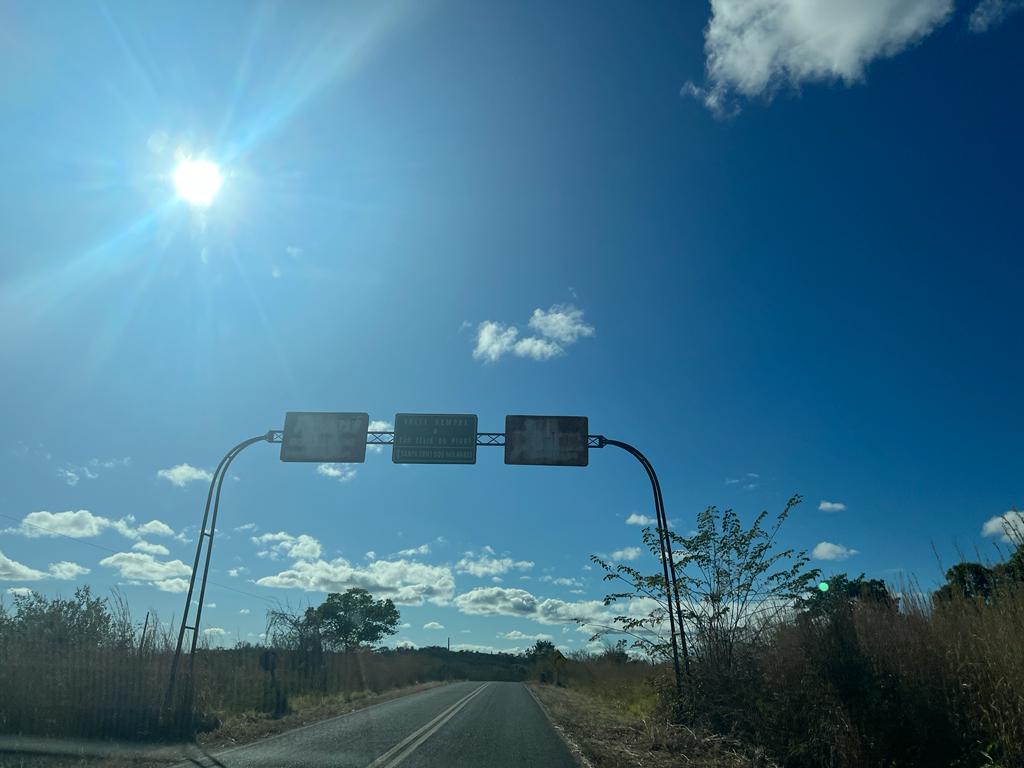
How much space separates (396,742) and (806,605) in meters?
8.48

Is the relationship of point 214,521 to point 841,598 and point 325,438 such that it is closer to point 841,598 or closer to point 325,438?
point 325,438

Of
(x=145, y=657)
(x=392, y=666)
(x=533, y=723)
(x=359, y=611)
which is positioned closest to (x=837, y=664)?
(x=533, y=723)

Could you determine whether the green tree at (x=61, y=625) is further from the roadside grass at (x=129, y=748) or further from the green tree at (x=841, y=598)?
the green tree at (x=841, y=598)

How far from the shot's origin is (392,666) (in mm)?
47531

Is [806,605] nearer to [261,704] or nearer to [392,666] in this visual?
[261,704]

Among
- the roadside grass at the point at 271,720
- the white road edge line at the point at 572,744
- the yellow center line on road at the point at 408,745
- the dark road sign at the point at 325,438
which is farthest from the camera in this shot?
the dark road sign at the point at 325,438

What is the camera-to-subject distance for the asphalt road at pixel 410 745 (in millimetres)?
11055

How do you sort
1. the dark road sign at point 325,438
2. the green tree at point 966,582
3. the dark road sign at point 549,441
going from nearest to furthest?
the green tree at point 966,582 < the dark road sign at point 549,441 < the dark road sign at point 325,438

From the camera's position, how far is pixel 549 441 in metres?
19.0

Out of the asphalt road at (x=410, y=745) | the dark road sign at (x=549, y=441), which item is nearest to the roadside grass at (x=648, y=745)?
the asphalt road at (x=410, y=745)

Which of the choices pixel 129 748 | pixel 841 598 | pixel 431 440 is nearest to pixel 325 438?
pixel 431 440

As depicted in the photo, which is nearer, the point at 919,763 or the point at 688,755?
the point at 919,763

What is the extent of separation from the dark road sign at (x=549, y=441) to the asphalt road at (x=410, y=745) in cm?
692

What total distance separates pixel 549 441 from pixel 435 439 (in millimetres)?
3361
